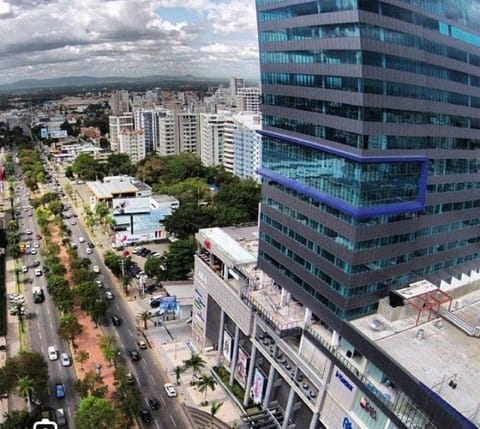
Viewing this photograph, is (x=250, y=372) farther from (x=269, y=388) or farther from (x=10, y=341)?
(x=10, y=341)

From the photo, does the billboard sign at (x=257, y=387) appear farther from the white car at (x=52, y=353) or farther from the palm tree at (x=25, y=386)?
the white car at (x=52, y=353)

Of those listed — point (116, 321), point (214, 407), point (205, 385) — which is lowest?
point (214, 407)

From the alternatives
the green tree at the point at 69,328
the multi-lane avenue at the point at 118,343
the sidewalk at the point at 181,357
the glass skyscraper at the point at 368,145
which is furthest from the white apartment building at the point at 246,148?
the glass skyscraper at the point at 368,145

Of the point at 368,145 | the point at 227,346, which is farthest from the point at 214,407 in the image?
the point at 368,145

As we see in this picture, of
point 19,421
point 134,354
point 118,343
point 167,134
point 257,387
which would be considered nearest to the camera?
point 19,421

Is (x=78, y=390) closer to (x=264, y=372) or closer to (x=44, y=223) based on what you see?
(x=264, y=372)

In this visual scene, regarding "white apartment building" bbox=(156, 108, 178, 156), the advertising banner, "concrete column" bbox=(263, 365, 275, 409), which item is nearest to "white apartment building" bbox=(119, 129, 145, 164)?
"white apartment building" bbox=(156, 108, 178, 156)

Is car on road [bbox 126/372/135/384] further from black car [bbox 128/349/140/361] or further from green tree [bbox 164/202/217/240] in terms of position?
green tree [bbox 164/202/217/240]
